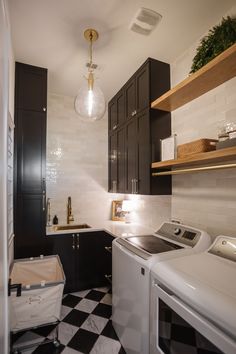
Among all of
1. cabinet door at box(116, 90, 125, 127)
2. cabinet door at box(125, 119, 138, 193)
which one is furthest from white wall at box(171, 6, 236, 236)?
cabinet door at box(116, 90, 125, 127)

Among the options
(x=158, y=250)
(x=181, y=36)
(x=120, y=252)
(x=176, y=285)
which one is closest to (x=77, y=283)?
(x=120, y=252)

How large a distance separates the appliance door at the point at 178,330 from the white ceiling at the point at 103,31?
2.00m

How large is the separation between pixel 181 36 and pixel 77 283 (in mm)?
2929

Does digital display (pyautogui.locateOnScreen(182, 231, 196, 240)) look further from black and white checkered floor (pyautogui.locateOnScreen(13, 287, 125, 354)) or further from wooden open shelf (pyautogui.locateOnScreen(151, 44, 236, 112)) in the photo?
wooden open shelf (pyautogui.locateOnScreen(151, 44, 236, 112))

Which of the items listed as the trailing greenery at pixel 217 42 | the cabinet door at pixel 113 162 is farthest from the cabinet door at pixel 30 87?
the trailing greenery at pixel 217 42

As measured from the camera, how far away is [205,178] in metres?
1.78

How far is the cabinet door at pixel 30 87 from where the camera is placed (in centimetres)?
227

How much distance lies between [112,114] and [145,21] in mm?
1505

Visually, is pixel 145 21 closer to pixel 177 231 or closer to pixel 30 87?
pixel 30 87

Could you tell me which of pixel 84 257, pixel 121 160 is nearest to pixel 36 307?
pixel 84 257

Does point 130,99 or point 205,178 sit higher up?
point 130,99

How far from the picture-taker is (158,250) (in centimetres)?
151

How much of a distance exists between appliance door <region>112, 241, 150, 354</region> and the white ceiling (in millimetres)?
1906

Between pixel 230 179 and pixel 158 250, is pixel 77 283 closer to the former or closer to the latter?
pixel 158 250
